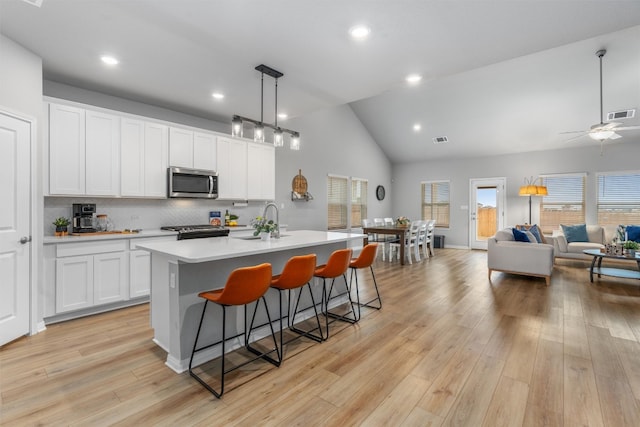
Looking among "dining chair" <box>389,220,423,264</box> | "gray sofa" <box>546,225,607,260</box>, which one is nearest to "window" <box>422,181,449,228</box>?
"dining chair" <box>389,220,423,264</box>

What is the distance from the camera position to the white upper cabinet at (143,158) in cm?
398

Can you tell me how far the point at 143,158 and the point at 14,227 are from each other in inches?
63.1

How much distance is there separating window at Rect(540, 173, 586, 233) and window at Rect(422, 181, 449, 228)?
244 centimetres

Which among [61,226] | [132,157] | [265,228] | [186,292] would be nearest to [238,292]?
[186,292]

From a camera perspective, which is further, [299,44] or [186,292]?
[299,44]

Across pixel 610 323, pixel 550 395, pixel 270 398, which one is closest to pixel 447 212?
pixel 610 323

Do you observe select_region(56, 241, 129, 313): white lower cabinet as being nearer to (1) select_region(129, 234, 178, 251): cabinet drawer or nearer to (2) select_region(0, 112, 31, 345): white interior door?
(1) select_region(129, 234, 178, 251): cabinet drawer

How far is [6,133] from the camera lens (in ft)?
9.18

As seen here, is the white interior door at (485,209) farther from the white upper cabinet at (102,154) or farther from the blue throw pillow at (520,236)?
the white upper cabinet at (102,154)

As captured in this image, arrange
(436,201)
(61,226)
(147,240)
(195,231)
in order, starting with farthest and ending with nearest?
(436,201) → (195,231) → (147,240) → (61,226)

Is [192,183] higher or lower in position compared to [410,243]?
higher

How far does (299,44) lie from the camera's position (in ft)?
9.65

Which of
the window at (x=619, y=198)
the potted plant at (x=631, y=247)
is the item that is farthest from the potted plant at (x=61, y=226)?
the window at (x=619, y=198)

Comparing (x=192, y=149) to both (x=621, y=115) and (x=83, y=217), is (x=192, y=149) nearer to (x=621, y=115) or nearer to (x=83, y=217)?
(x=83, y=217)
